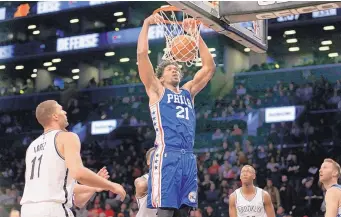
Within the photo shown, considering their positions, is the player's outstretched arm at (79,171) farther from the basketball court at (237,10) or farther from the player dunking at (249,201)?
the player dunking at (249,201)

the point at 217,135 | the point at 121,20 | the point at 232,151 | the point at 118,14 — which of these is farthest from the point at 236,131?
the point at 118,14

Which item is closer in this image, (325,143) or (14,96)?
(325,143)

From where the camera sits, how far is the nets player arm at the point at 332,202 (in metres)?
6.36

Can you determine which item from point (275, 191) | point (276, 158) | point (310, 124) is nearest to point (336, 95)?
point (310, 124)

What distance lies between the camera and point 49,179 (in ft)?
15.7

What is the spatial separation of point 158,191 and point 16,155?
19.8 metres

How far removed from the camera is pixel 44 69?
1225 inches

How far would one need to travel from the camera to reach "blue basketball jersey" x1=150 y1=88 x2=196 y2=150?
6.07 m

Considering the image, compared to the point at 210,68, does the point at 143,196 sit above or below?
below

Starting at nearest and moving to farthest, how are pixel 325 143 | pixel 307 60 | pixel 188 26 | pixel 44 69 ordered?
pixel 188 26, pixel 325 143, pixel 307 60, pixel 44 69

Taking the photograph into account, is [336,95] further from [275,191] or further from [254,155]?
[275,191]

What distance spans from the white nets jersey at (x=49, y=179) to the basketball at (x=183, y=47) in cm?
211

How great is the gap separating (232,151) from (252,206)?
1085 centimetres

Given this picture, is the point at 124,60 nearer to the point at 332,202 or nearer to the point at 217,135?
the point at 217,135
